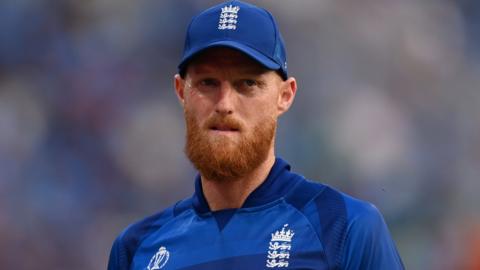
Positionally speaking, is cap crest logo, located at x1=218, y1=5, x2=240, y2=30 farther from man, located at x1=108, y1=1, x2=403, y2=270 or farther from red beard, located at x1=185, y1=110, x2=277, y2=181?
red beard, located at x1=185, y1=110, x2=277, y2=181

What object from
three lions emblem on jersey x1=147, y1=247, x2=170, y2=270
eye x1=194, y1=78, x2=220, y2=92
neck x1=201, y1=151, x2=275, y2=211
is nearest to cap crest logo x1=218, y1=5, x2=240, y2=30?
eye x1=194, y1=78, x2=220, y2=92

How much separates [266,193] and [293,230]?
173 millimetres

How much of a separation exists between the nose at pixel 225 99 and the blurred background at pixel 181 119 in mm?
2590

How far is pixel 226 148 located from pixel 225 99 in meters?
0.14

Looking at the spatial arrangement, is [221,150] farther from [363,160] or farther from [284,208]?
[363,160]

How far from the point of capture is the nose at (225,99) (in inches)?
107

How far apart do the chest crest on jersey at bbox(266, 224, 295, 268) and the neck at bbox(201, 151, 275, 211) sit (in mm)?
186

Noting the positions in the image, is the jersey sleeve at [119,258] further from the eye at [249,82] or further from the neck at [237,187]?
the eye at [249,82]

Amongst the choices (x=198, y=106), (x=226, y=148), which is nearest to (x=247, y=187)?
(x=226, y=148)

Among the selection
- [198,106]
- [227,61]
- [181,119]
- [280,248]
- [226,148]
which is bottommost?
[280,248]

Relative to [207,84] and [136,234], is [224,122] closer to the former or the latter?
[207,84]

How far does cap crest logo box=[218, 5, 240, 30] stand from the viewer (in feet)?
9.29

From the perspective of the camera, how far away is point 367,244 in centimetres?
259

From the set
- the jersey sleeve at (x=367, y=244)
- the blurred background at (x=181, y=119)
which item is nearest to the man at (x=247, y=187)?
the jersey sleeve at (x=367, y=244)
